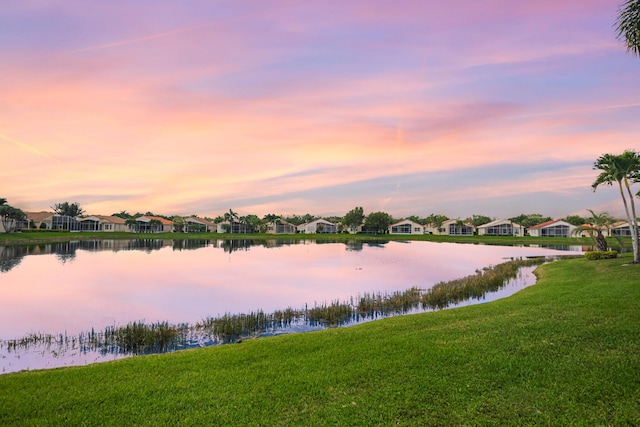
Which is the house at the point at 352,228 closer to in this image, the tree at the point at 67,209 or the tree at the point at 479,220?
the tree at the point at 479,220

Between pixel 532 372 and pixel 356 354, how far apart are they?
12.8 ft

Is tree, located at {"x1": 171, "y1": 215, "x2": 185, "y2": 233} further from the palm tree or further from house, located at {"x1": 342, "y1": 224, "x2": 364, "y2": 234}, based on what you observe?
the palm tree

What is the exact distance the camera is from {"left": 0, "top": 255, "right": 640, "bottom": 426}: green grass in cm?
625

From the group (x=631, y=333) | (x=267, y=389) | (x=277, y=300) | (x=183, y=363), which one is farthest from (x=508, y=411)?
(x=277, y=300)

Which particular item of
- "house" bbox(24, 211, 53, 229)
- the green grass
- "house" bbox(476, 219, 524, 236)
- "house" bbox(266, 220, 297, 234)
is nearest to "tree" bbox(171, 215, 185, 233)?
"house" bbox(266, 220, 297, 234)

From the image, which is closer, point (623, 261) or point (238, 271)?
point (623, 261)

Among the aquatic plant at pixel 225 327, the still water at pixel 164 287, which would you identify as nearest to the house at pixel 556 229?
the still water at pixel 164 287

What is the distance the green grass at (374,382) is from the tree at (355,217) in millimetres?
106434

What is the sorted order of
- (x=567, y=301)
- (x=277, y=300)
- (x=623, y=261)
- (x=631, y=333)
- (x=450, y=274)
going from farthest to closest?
(x=450, y=274) < (x=623, y=261) < (x=277, y=300) < (x=567, y=301) < (x=631, y=333)

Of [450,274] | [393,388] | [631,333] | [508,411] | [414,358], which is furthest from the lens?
[450,274]

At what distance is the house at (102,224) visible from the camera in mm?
101062

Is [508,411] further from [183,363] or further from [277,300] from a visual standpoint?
[277,300]

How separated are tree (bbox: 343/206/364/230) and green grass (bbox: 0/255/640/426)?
106m

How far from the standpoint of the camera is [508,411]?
6.28m
